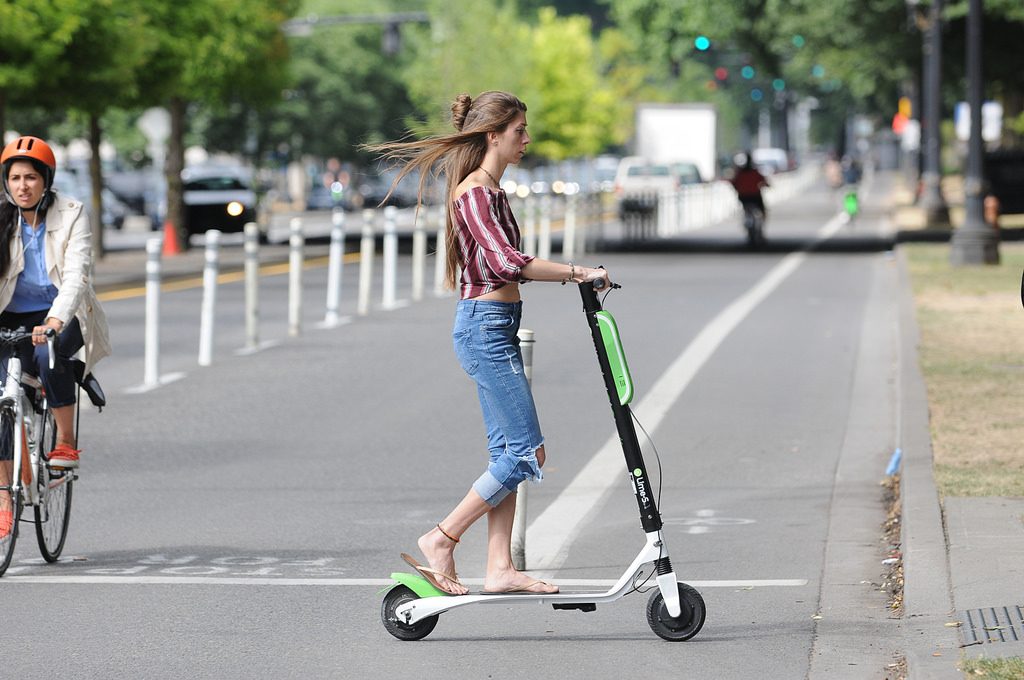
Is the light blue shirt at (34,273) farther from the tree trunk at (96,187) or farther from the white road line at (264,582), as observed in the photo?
the tree trunk at (96,187)

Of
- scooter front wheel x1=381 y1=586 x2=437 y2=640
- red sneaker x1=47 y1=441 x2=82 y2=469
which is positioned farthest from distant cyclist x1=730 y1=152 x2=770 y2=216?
scooter front wheel x1=381 y1=586 x2=437 y2=640

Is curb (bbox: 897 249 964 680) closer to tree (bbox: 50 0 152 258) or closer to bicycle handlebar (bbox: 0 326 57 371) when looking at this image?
bicycle handlebar (bbox: 0 326 57 371)

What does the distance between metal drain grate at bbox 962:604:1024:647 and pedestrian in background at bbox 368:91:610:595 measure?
4.44ft

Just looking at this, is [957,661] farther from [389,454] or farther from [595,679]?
[389,454]

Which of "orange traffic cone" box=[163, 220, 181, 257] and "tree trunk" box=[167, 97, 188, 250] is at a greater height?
"tree trunk" box=[167, 97, 188, 250]

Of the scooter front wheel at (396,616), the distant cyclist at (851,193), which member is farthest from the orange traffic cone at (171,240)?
the scooter front wheel at (396,616)

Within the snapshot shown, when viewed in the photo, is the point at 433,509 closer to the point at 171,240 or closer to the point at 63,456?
the point at 63,456

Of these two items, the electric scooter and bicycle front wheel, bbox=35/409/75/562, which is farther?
bicycle front wheel, bbox=35/409/75/562

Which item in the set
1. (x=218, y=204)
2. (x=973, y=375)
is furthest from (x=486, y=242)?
(x=218, y=204)

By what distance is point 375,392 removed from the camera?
46.0 feet

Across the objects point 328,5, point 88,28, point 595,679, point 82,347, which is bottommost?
point 595,679

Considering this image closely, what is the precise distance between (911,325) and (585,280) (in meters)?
12.3

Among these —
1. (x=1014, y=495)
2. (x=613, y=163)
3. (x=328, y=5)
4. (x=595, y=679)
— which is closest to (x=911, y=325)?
(x=1014, y=495)

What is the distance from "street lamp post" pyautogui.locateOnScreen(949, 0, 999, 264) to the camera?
2738 cm
